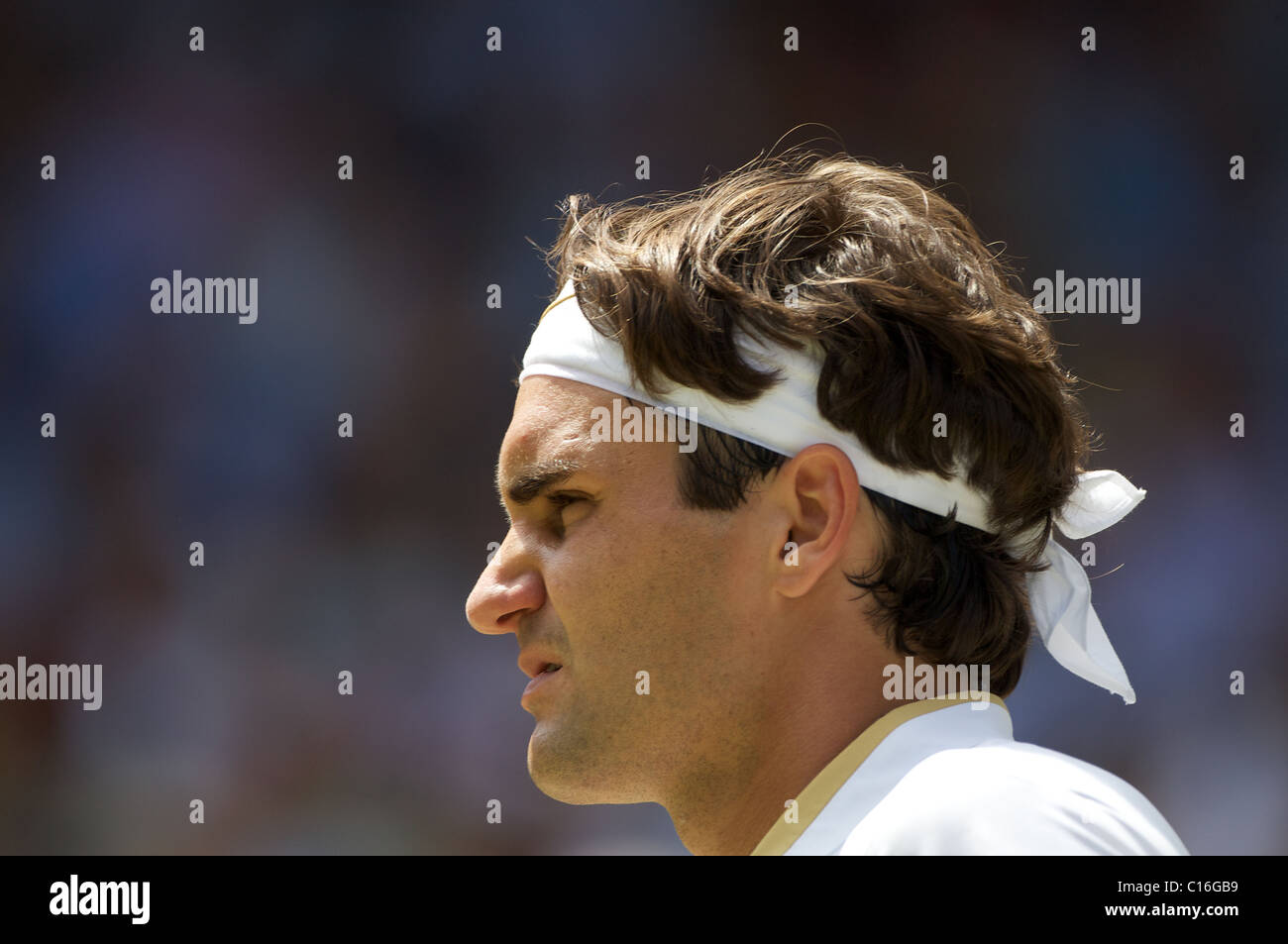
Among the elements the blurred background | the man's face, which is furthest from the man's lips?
the blurred background

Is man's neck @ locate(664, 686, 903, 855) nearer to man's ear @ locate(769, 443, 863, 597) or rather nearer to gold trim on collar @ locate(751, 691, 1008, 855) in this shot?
gold trim on collar @ locate(751, 691, 1008, 855)

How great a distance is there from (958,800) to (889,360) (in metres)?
0.62

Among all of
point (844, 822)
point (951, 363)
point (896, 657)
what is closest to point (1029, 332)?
point (951, 363)

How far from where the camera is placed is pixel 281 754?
17.5ft

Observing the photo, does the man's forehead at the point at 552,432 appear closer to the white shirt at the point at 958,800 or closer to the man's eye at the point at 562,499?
the man's eye at the point at 562,499

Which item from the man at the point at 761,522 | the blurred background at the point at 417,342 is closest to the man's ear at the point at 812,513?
the man at the point at 761,522

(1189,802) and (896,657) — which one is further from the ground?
(896,657)

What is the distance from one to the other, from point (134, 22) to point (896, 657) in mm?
5171

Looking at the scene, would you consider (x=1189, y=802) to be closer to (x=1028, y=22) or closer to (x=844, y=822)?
(x=1028, y=22)

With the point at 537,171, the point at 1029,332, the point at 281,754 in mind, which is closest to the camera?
the point at 1029,332

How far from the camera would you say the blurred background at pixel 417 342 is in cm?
523

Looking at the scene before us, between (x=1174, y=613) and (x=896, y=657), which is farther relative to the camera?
(x=1174, y=613)

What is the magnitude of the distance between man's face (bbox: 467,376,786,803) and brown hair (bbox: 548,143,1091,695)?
0.06 metres

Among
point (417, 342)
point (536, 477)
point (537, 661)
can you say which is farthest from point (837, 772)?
point (417, 342)
